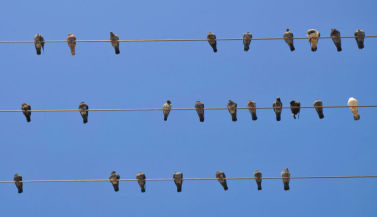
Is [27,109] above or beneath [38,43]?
beneath

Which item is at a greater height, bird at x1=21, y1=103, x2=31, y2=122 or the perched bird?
bird at x1=21, y1=103, x2=31, y2=122

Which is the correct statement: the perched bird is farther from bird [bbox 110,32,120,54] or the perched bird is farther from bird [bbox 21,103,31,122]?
bird [bbox 110,32,120,54]

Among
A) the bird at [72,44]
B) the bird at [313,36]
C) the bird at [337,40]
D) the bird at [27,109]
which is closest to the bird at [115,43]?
the bird at [72,44]

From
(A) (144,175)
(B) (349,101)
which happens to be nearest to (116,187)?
(A) (144,175)

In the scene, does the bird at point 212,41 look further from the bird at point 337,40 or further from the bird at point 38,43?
the bird at point 38,43

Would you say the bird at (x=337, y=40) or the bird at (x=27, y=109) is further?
the bird at (x=27, y=109)

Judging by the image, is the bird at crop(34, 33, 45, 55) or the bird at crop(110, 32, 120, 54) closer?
the bird at crop(34, 33, 45, 55)

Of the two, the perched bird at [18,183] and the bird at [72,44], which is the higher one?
the bird at [72,44]

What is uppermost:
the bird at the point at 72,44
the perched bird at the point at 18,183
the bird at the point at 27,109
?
the bird at the point at 72,44

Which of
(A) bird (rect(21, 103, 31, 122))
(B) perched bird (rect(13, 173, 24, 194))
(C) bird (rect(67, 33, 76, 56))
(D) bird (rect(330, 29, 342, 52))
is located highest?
Answer: (C) bird (rect(67, 33, 76, 56))

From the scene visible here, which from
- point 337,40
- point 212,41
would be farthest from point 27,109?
point 337,40

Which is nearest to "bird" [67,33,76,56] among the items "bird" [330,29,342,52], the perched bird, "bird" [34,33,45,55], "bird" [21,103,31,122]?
"bird" [34,33,45,55]

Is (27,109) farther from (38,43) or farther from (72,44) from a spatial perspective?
(72,44)

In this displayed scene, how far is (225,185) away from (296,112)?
2.27m
